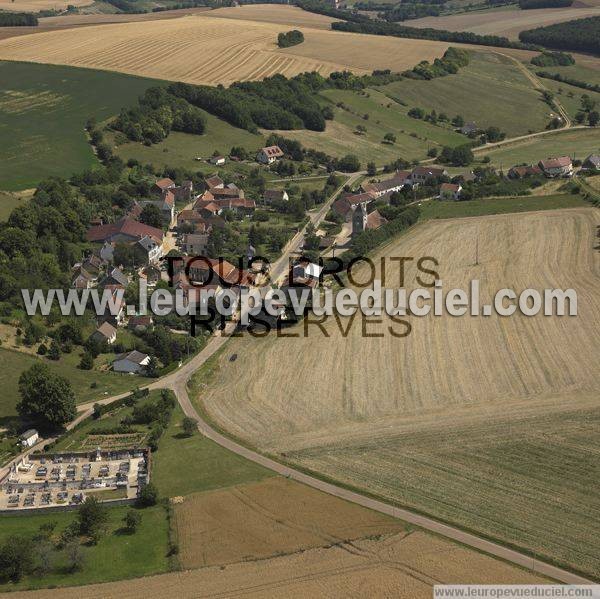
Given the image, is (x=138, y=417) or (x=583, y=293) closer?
(x=138, y=417)

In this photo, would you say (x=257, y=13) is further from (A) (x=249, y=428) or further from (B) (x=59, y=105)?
(A) (x=249, y=428)

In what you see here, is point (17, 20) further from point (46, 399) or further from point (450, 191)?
point (46, 399)

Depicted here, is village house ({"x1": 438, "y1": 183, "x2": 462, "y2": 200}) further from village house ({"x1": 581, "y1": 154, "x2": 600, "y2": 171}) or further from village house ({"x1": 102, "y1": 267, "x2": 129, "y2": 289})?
village house ({"x1": 102, "y1": 267, "x2": 129, "y2": 289})

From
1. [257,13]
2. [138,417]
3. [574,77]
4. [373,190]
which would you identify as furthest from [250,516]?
[257,13]

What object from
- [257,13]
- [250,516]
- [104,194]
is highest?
[257,13]

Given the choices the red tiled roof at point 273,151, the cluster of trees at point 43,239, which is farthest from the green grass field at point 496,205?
the cluster of trees at point 43,239

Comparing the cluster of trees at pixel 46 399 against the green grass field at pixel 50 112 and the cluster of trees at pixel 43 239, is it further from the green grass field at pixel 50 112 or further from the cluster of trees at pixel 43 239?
the green grass field at pixel 50 112
